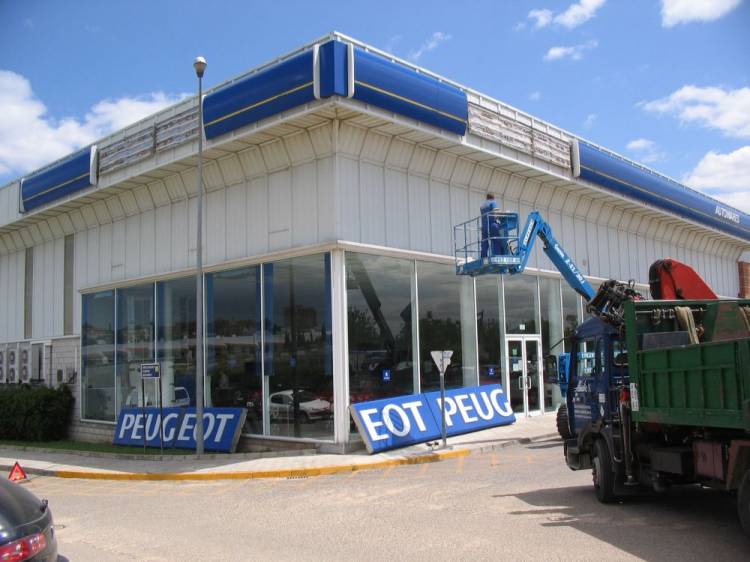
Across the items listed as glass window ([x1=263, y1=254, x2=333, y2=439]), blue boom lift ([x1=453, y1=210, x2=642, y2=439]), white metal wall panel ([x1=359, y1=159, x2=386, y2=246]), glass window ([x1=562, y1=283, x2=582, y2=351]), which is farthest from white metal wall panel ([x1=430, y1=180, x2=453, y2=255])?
glass window ([x1=562, y1=283, x2=582, y2=351])

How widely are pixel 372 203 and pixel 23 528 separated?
12.9 meters

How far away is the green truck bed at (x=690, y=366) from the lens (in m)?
6.65

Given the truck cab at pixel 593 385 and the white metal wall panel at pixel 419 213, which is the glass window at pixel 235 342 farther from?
the truck cab at pixel 593 385

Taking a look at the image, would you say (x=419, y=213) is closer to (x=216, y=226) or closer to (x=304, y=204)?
(x=304, y=204)

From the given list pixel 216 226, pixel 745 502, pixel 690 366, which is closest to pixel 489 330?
pixel 216 226

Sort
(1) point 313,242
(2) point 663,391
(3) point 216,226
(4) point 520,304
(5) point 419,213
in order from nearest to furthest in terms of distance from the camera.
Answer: (2) point 663,391 < (1) point 313,242 < (5) point 419,213 < (3) point 216,226 < (4) point 520,304

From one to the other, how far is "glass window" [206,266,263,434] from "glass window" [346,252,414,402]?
2.75 m

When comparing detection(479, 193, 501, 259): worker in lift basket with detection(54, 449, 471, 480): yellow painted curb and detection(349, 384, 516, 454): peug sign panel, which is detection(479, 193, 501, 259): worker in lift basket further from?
detection(54, 449, 471, 480): yellow painted curb

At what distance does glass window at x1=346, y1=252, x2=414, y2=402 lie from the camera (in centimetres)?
1609

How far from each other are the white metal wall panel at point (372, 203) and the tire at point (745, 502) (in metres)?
10.9

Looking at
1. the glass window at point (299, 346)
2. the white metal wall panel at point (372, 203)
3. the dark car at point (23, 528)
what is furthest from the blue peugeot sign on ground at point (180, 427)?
the dark car at point (23, 528)

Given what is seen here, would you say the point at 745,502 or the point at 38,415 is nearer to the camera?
the point at 745,502

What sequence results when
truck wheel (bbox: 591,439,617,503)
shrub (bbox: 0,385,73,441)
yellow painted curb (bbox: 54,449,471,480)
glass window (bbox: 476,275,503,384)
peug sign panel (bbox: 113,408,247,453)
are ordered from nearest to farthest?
truck wheel (bbox: 591,439,617,503), yellow painted curb (bbox: 54,449,471,480), peug sign panel (bbox: 113,408,247,453), glass window (bbox: 476,275,503,384), shrub (bbox: 0,385,73,441)

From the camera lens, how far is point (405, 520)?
29.1 feet
